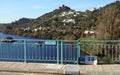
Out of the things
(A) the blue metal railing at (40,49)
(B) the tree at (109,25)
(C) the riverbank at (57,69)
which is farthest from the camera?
(B) the tree at (109,25)

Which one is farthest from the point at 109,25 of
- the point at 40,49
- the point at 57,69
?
the point at 57,69

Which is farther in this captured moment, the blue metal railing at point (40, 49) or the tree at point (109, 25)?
the tree at point (109, 25)

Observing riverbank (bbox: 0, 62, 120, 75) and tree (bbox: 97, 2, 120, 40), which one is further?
tree (bbox: 97, 2, 120, 40)

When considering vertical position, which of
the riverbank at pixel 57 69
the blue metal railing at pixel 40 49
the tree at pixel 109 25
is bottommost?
the riverbank at pixel 57 69

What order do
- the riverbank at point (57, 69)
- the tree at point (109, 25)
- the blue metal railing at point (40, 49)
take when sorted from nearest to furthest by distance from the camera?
1. the riverbank at point (57, 69)
2. the blue metal railing at point (40, 49)
3. the tree at point (109, 25)

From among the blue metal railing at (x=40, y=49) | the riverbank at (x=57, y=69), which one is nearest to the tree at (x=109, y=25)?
the blue metal railing at (x=40, y=49)

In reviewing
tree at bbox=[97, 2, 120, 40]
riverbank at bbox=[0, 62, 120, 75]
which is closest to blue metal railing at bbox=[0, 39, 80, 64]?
riverbank at bbox=[0, 62, 120, 75]

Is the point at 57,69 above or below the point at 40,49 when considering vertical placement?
below

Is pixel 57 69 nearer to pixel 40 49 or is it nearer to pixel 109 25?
pixel 40 49

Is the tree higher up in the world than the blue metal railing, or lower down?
higher up

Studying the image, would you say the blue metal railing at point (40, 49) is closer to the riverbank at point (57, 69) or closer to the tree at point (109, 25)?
the riverbank at point (57, 69)

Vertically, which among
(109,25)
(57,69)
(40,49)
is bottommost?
(57,69)

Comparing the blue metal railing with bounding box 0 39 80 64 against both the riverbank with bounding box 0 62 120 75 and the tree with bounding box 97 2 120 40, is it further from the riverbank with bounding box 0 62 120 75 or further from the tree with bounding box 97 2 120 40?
the tree with bounding box 97 2 120 40

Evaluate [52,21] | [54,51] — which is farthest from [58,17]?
[54,51]
